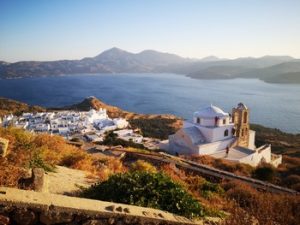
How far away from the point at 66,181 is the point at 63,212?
2488 millimetres

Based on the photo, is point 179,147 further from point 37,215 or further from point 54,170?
point 37,215

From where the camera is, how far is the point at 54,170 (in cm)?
605

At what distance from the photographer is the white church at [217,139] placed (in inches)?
886

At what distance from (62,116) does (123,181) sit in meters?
54.7

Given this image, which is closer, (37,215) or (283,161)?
(37,215)

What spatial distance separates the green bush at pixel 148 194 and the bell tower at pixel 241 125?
71.1 feet

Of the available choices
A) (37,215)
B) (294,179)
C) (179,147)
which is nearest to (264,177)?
(294,179)

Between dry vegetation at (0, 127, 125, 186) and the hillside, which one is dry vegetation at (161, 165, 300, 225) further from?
the hillside

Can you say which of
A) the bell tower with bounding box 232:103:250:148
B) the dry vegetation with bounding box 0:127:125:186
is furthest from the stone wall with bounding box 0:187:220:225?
the bell tower with bounding box 232:103:250:148

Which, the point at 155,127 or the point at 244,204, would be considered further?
the point at 155,127

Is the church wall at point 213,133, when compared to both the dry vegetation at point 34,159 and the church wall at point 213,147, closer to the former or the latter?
the church wall at point 213,147

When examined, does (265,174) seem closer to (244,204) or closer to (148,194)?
(244,204)

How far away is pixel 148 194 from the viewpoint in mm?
4320

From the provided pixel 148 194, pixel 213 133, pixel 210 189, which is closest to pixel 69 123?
pixel 213 133
